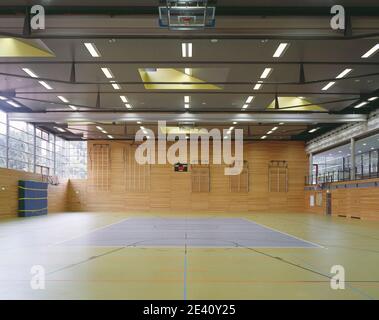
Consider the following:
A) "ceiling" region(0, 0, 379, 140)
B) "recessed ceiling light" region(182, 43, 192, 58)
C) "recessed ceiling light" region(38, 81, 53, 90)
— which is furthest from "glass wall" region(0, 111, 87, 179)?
"recessed ceiling light" region(182, 43, 192, 58)

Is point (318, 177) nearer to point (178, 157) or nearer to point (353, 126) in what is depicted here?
point (353, 126)

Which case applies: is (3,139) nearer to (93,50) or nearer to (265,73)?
(93,50)

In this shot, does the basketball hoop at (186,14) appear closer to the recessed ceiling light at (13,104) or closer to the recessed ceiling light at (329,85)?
the recessed ceiling light at (329,85)

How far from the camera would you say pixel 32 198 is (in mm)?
29391

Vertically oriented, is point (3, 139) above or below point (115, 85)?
below

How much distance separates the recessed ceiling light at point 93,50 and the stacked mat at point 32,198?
1533cm

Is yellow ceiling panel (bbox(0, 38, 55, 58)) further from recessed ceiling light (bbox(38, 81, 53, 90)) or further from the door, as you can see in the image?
the door

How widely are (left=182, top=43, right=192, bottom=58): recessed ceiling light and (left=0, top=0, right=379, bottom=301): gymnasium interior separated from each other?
0.14 feet

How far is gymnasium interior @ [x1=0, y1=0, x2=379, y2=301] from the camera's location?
8.03m

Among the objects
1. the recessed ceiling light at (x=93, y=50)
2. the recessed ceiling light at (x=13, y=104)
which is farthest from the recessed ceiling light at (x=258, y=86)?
the recessed ceiling light at (x=13, y=104)

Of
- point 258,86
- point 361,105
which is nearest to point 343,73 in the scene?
point 258,86

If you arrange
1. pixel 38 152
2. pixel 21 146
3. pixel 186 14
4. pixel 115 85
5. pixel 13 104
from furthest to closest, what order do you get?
pixel 38 152
pixel 21 146
pixel 13 104
pixel 115 85
pixel 186 14

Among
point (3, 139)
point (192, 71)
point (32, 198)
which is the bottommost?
point (32, 198)

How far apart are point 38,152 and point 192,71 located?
18904mm
